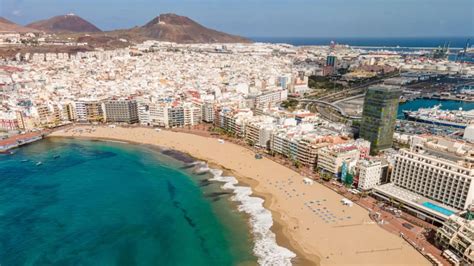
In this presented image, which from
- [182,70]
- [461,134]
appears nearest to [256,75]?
[182,70]

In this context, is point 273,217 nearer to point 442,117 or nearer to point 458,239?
point 458,239

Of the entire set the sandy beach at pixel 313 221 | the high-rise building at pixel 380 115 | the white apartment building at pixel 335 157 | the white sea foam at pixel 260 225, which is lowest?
the white sea foam at pixel 260 225

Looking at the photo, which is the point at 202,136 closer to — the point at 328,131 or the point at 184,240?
the point at 328,131

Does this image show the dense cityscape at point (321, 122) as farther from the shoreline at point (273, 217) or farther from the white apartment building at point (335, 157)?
the shoreline at point (273, 217)

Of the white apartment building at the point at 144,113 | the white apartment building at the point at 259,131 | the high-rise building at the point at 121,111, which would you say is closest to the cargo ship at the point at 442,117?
the white apartment building at the point at 259,131

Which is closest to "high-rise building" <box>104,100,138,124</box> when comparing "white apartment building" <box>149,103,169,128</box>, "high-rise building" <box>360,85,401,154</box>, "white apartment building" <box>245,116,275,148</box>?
"white apartment building" <box>149,103,169,128</box>

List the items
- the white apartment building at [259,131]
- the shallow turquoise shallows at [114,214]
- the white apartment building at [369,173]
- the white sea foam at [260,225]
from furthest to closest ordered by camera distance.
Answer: the white apartment building at [259,131] → the white apartment building at [369,173] → the shallow turquoise shallows at [114,214] → the white sea foam at [260,225]
